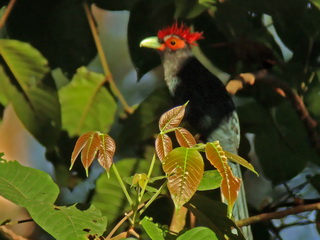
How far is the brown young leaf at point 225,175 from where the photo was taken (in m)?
1.51

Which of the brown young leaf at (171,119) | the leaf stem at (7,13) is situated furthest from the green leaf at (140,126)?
the brown young leaf at (171,119)

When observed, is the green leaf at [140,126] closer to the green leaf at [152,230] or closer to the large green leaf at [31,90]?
the large green leaf at [31,90]

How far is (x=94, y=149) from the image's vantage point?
1.62 m

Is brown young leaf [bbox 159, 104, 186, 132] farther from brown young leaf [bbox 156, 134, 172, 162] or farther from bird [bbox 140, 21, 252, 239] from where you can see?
bird [bbox 140, 21, 252, 239]

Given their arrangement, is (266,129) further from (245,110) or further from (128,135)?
(128,135)

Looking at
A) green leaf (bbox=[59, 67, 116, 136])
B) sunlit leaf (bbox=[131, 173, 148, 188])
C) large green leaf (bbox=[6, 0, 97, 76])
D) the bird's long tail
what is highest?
sunlit leaf (bbox=[131, 173, 148, 188])

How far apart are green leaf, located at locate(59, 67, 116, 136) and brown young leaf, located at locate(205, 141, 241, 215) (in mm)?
1894

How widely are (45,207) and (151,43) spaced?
228 centimetres

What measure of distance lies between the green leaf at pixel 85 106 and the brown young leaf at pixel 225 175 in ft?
6.21

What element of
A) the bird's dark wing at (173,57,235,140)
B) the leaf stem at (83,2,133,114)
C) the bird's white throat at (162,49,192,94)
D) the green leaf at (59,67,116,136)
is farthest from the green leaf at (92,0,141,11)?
the bird's white throat at (162,49,192,94)

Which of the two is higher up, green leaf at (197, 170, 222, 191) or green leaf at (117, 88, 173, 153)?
green leaf at (197, 170, 222, 191)

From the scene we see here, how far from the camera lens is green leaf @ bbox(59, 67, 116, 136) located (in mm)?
3398

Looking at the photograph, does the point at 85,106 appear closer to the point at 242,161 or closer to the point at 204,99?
the point at 204,99

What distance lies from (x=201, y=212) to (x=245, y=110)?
5.34ft
